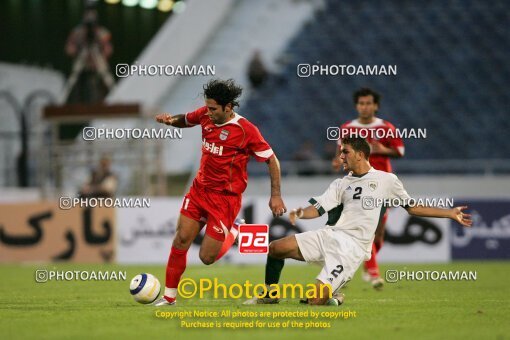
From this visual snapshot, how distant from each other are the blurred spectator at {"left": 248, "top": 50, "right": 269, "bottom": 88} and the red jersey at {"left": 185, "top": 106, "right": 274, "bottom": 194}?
1384 centimetres

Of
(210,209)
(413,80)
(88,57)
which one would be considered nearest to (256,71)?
(413,80)

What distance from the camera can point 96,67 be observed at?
822 inches

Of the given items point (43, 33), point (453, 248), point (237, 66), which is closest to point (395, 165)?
point (453, 248)

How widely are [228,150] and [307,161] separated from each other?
11.0 m

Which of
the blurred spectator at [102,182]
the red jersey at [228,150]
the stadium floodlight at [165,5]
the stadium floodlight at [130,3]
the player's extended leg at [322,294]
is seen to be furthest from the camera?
the stadium floodlight at [165,5]

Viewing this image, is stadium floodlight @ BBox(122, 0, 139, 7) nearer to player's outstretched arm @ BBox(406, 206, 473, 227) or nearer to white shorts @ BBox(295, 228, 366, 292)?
white shorts @ BBox(295, 228, 366, 292)

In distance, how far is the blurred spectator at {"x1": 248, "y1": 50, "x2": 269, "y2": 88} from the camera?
2242cm

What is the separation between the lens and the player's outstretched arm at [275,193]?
804 centimetres

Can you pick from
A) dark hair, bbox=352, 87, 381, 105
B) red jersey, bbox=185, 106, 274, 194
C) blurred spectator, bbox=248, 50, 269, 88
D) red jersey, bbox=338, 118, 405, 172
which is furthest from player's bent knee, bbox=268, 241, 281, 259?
blurred spectator, bbox=248, 50, 269, 88

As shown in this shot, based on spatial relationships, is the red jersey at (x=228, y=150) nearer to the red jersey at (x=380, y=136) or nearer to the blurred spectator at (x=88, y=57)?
the red jersey at (x=380, y=136)

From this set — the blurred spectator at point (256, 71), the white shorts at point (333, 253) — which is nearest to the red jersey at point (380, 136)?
the white shorts at point (333, 253)

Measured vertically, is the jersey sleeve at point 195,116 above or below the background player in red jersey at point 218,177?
above

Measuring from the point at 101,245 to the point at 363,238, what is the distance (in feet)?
29.9

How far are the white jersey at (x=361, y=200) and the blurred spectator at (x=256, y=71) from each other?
14259 millimetres
